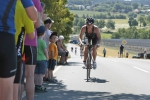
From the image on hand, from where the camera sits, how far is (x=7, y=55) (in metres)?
4.28

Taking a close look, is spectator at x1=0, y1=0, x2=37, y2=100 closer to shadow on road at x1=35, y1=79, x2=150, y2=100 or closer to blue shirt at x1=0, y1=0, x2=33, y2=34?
blue shirt at x1=0, y1=0, x2=33, y2=34

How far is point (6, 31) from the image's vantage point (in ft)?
14.0

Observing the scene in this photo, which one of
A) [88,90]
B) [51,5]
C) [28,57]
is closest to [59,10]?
[51,5]

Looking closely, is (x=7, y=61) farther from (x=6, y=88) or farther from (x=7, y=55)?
(x=6, y=88)

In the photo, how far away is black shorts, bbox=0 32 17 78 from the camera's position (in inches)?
167

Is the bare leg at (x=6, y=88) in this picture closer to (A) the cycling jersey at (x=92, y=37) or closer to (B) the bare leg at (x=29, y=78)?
(B) the bare leg at (x=29, y=78)

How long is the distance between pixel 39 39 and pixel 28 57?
8.44ft

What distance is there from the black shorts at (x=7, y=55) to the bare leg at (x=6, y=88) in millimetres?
49

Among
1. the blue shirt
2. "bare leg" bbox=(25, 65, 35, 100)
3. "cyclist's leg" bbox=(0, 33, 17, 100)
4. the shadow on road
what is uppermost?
the blue shirt

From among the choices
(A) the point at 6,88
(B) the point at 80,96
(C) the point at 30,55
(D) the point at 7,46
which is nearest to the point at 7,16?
(D) the point at 7,46

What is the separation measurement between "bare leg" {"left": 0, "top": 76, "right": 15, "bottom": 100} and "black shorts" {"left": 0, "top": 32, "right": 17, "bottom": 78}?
49 millimetres

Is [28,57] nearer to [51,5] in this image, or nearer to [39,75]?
[39,75]

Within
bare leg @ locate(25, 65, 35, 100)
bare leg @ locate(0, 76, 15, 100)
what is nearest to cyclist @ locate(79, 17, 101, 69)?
bare leg @ locate(25, 65, 35, 100)

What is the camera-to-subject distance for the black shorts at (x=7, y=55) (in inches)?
167
